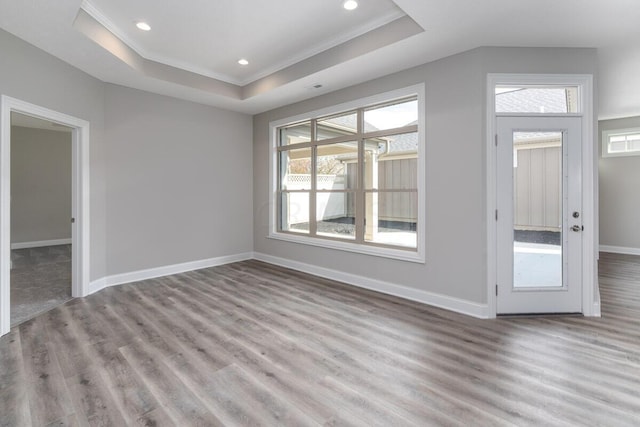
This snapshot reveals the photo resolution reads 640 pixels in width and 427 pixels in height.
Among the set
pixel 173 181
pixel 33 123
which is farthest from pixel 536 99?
pixel 33 123

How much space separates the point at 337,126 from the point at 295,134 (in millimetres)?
949

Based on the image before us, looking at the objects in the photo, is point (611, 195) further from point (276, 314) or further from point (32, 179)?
point (32, 179)

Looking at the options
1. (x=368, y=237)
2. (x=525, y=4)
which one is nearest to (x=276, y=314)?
(x=368, y=237)

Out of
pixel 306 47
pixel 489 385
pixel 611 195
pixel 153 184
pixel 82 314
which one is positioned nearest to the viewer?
pixel 489 385

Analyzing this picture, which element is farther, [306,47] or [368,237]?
[368,237]

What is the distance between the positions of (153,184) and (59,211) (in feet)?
15.6

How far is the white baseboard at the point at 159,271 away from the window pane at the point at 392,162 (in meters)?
2.93

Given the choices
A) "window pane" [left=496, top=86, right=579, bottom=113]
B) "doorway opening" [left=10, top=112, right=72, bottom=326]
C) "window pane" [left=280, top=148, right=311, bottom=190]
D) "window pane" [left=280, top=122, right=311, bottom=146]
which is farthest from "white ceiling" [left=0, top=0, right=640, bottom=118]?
"doorway opening" [left=10, top=112, right=72, bottom=326]

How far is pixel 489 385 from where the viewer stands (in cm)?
213

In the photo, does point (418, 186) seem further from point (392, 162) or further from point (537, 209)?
point (537, 209)

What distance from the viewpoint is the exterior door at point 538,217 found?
3.29 metres

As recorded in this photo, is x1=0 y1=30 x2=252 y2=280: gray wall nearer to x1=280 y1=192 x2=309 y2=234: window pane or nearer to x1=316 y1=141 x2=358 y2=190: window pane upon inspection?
x1=280 y1=192 x2=309 y2=234: window pane

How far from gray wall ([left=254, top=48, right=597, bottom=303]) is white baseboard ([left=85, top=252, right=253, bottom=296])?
10.2 ft

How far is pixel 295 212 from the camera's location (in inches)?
220
